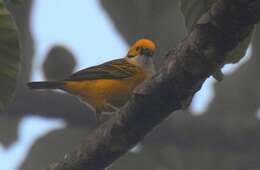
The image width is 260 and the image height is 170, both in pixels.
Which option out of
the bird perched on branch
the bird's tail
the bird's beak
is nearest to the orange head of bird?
the bird's beak

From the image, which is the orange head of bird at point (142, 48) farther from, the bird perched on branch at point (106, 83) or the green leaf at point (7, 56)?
the green leaf at point (7, 56)

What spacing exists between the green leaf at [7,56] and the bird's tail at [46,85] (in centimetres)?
179

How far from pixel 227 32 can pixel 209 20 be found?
2.5 inches

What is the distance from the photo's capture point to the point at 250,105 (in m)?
4.94

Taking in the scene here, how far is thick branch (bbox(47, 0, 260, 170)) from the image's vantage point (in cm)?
196

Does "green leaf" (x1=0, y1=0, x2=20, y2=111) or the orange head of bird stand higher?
the orange head of bird

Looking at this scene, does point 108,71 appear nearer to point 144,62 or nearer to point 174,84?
point 144,62

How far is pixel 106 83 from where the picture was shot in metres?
4.60

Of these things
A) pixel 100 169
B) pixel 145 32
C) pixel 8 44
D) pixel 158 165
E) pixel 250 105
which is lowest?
pixel 100 169

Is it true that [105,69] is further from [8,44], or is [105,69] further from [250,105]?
[8,44]

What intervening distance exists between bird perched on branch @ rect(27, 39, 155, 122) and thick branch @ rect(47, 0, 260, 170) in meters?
1.98

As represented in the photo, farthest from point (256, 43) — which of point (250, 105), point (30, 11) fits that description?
point (30, 11)

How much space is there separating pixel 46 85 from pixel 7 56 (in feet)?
7.24

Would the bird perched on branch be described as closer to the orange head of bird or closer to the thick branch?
the orange head of bird
